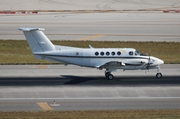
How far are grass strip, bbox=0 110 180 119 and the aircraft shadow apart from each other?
326 inches

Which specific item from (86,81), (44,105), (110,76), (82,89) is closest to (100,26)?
(110,76)

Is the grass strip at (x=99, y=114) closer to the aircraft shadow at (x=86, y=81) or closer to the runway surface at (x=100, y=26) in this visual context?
the aircraft shadow at (x=86, y=81)

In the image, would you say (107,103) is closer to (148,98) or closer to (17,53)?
(148,98)

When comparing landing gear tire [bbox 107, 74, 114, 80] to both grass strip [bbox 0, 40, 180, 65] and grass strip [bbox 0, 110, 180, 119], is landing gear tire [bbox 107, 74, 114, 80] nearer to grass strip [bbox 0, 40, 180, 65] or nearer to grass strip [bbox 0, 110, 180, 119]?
grass strip [bbox 0, 110, 180, 119]

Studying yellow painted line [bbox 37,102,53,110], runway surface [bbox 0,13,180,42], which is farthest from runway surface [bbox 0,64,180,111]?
runway surface [bbox 0,13,180,42]

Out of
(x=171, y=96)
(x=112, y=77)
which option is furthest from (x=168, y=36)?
(x=171, y=96)

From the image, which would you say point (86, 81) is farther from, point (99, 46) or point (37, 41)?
point (99, 46)

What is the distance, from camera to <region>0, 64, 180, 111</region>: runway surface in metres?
31.4

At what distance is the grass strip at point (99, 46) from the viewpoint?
48.3 m

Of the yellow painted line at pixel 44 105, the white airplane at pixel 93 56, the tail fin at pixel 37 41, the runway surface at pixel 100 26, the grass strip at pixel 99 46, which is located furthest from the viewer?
the runway surface at pixel 100 26

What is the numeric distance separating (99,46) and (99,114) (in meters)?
27.5

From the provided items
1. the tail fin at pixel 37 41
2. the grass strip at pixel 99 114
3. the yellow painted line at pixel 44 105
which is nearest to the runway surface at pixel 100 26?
the tail fin at pixel 37 41

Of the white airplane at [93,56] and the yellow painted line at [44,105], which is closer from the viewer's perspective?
the yellow painted line at [44,105]

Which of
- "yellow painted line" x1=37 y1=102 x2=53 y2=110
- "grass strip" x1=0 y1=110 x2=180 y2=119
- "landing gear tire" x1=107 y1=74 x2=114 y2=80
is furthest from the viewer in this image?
"landing gear tire" x1=107 y1=74 x2=114 y2=80
